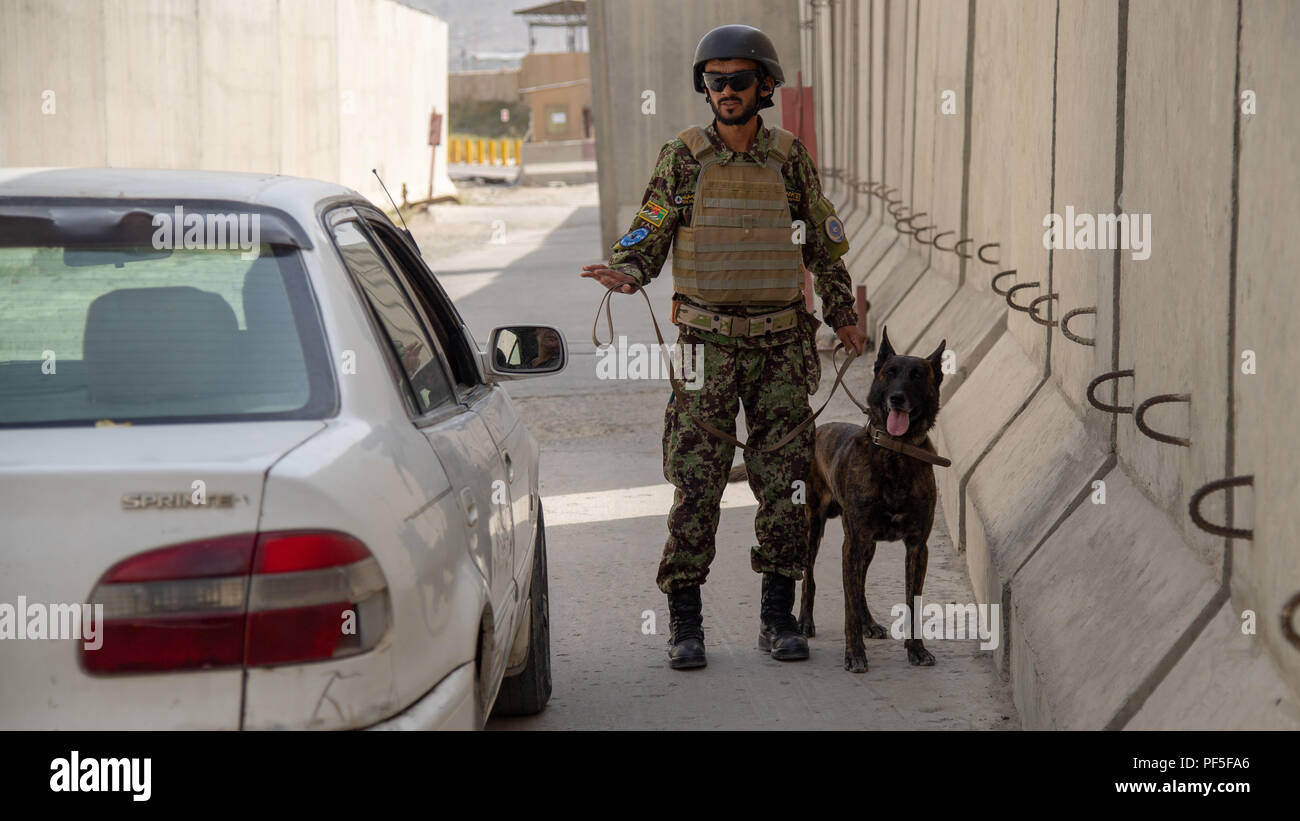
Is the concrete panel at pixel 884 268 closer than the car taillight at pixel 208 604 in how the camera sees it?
No

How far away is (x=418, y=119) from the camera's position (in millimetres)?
39719

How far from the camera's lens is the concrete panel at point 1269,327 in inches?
110

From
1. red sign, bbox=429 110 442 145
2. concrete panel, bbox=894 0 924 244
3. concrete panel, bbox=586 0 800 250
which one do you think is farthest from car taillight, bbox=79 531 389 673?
red sign, bbox=429 110 442 145

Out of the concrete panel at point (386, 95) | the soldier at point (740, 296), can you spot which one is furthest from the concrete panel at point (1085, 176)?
the concrete panel at point (386, 95)

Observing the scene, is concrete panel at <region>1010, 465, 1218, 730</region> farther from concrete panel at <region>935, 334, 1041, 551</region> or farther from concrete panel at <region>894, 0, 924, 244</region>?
concrete panel at <region>894, 0, 924, 244</region>

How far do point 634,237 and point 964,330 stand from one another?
396cm

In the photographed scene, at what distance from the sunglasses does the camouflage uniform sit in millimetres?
206

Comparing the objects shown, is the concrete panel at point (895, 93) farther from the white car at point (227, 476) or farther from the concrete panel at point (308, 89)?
the concrete panel at point (308, 89)

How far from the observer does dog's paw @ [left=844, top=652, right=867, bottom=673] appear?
5.21 metres

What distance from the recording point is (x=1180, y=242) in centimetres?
389

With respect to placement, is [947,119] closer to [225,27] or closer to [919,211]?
[919,211]

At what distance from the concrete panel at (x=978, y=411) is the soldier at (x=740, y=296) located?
1.55m

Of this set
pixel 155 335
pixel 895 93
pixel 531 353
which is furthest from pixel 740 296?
pixel 895 93

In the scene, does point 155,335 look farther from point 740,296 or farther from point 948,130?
point 948,130
